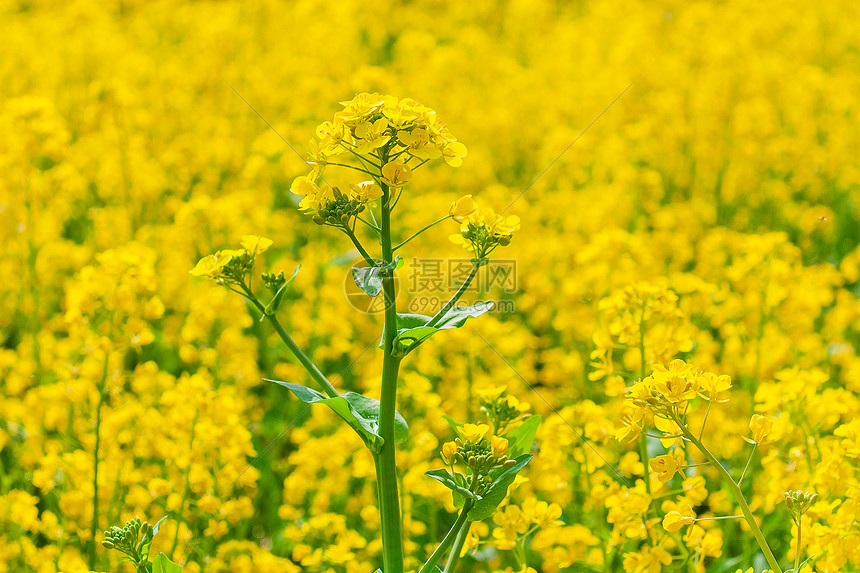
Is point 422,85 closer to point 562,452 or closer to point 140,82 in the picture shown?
point 140,82

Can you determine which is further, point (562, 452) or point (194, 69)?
point (194, 69)

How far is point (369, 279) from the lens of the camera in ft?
4.57

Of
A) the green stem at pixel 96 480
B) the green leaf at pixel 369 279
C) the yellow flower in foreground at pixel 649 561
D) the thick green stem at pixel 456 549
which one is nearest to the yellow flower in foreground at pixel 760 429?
the yellow flower in foreground at pixel 649 561

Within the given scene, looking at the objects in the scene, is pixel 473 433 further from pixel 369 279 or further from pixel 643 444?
pixel 643 444

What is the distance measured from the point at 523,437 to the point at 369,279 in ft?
1.72

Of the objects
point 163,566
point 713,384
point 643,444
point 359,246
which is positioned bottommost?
point 163,566

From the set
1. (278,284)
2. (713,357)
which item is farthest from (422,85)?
(278,284)

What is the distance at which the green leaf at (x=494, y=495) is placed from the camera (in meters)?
1.51

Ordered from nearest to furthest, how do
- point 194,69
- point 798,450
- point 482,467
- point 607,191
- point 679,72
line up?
point 482,467, point 798,450, point 607,191, point 679,72, point 194,69

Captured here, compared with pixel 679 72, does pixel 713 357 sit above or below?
below

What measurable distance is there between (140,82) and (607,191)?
11.8 ft

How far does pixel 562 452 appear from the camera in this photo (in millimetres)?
2184

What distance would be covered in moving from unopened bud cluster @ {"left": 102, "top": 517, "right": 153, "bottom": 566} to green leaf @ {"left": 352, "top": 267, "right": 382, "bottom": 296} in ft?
2.10

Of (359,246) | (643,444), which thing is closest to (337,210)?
(359,246)
